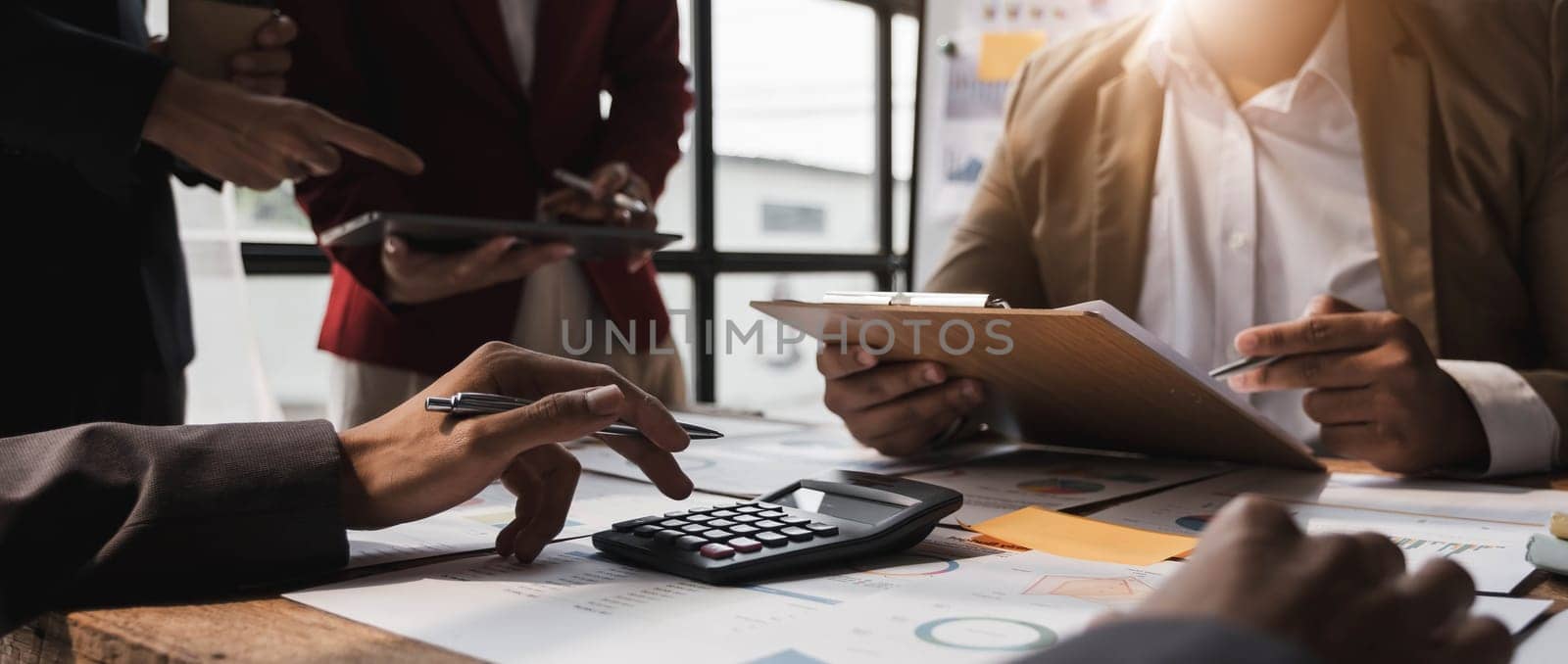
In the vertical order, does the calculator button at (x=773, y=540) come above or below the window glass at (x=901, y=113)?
below

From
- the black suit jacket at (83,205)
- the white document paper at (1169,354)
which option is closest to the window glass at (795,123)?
the black suit jacket at (83,205)

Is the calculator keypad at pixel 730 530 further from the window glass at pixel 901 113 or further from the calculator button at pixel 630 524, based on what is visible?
the window glass at pixel 901 113

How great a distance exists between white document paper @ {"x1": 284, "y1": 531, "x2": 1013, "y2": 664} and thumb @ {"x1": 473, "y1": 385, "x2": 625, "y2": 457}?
3.3 inches

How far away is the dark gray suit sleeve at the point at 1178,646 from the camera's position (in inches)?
12.5

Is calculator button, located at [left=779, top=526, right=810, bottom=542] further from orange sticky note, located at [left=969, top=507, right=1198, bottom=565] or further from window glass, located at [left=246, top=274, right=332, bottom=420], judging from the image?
window glass, located at [left=246, top=274, right=332, bottom=420]

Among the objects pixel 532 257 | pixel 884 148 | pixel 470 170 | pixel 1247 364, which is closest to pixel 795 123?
pixel 884 148

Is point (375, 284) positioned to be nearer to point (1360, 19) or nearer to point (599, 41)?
point (599, 41)

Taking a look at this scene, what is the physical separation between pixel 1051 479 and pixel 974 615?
21.0 inches

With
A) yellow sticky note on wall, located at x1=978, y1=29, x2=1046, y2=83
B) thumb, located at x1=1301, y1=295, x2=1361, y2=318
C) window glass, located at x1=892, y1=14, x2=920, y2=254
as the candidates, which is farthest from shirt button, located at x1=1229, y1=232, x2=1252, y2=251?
window glass, located at x1=892, y1=14, x2=920, y2=254

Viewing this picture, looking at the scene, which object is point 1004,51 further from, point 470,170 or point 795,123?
point 470,170

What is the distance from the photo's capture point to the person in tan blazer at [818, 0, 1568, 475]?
1.11 meters

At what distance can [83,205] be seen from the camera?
136 centimetres

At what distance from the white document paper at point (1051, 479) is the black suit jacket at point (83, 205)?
956 mm

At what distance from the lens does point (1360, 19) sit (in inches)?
Result: 58.3
